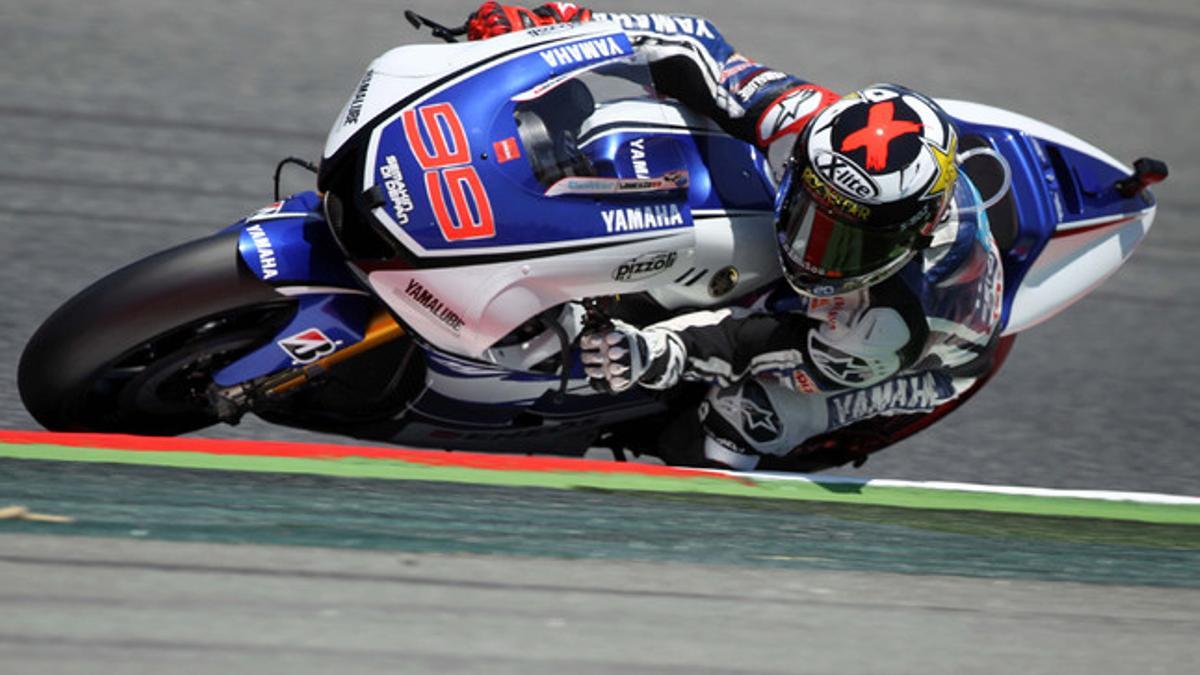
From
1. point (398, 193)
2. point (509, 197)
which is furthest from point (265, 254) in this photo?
point (509, 197)

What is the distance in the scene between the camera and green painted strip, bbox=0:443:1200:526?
361 centimetres

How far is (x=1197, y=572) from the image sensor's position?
12.6 feet

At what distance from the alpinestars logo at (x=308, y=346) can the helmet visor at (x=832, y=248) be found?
1.03m

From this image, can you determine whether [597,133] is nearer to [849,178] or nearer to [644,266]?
[644,266]

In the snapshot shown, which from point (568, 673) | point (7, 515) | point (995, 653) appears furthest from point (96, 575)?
point (995, 653)

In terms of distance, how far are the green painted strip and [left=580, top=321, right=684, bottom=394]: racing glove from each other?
8.9 inches

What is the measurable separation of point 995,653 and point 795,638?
15.2 inches

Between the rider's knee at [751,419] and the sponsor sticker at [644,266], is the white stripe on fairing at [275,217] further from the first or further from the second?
the rider's knee at [751,419]

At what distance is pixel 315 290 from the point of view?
3736 mm

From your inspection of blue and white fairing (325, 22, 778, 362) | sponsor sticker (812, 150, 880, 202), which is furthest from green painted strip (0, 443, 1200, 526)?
sponsor sticker (812, 150, 880, 202)

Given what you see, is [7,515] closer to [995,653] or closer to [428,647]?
[428,647]

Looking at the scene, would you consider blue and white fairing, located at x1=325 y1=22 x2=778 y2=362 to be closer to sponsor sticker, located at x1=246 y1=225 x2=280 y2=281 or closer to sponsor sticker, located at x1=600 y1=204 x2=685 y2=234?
sponsor sticker, located at x1=600 y1=204 x2=685 y2=234

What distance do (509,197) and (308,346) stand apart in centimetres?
61

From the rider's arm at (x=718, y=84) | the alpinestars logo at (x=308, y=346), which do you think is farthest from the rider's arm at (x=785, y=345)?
the alpinestars logo at (x=308, y=346)
